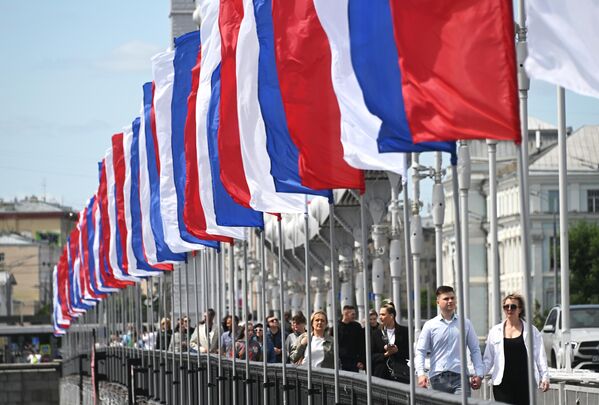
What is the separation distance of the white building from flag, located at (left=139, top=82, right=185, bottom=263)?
8147 cm

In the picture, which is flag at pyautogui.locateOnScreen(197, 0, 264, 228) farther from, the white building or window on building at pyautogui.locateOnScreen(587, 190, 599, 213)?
window on building at pyautogui.locateOnScreen(587, 190, 599, 213)

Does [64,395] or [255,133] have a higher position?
[255,133]

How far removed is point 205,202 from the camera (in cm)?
2827

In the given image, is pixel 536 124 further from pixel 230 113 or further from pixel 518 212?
pixel 230 113

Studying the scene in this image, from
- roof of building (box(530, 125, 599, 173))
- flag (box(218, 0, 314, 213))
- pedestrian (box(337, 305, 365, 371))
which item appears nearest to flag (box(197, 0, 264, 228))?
flag (box(218, 0, 314, 213))

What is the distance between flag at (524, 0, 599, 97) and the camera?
11.7m

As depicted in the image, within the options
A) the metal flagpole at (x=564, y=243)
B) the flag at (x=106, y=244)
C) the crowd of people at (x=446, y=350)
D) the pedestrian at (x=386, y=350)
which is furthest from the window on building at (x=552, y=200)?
the pedestrian at (x=386, y=350)

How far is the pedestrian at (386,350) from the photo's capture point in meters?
21.3

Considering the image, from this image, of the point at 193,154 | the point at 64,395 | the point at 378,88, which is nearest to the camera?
the point at 378,88

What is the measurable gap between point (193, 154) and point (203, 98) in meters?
1.96

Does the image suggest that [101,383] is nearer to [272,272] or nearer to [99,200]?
[99,200]

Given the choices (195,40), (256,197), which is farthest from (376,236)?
(256,197)

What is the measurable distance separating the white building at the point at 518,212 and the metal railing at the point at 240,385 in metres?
78.0

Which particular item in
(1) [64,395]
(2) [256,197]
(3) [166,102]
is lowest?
(1) [64,395]
